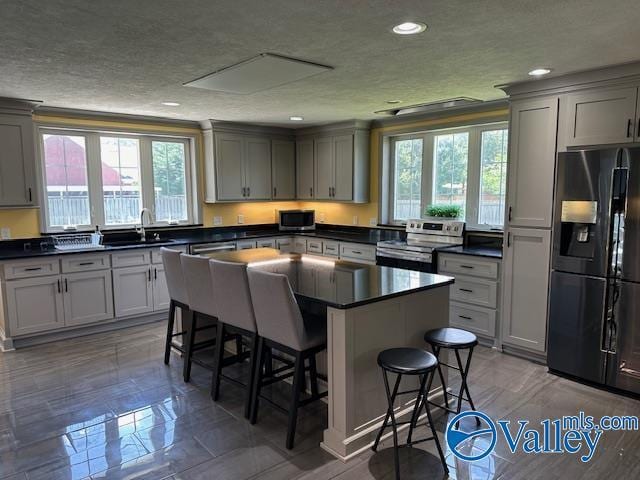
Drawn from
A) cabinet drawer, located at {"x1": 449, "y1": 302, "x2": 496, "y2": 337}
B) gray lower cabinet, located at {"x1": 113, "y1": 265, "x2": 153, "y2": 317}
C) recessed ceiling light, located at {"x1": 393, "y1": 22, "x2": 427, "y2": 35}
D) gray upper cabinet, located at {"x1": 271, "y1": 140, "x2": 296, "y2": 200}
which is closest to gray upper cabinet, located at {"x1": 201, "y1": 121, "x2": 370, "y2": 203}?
gray upper cabinet, located at {"x1": 271, "y1": 140, "x2": 296, "y2": 200}

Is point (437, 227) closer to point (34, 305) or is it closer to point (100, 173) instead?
point (100, 173)

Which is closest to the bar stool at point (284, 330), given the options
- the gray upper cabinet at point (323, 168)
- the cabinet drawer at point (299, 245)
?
the cabinet drawer at point (299, 245)

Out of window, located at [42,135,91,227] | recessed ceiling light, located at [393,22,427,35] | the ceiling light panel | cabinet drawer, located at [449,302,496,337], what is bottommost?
cabinet drawer, located at [449,302,496,337]

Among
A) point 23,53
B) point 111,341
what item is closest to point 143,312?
point 111,341

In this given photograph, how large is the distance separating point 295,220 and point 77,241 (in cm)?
278

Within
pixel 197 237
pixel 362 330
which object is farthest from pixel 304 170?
pixel 362 330

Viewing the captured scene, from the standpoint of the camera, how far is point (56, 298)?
4.34 m

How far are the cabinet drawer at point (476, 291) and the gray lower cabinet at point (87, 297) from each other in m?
3.56

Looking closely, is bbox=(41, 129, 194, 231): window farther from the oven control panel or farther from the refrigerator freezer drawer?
the refrigerator freezer drawer

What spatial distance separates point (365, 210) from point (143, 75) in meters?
3.48

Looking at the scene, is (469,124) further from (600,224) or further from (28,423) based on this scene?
(28,423)

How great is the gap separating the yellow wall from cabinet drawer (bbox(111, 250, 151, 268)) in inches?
35.7

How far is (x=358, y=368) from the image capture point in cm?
249

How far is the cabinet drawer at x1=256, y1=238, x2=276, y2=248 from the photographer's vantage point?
5.82 m
